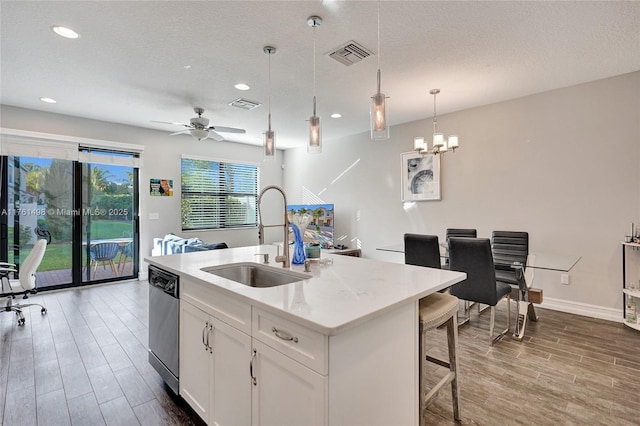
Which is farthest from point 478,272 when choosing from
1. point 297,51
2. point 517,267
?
point 297,51

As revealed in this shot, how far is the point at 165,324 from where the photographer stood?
211 cm

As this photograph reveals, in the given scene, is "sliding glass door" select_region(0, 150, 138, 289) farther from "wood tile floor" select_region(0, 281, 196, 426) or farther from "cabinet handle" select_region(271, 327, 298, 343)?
"cabinet handle" select_region(271, 327, 298, 343)

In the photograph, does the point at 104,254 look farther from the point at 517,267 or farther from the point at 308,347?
the point at 517,267

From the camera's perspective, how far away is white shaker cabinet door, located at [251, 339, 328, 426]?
3.61 ft

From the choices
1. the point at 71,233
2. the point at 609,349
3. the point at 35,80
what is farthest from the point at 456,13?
the point at 71,233

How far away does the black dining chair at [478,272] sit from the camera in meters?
2.84

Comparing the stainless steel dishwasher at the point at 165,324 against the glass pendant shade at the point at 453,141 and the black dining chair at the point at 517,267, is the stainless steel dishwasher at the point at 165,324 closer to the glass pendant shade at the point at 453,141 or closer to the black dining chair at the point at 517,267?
the black dining chair at the point at 517,267

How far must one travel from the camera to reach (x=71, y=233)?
4.89 m

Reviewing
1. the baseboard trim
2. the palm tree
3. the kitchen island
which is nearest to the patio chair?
the palm tree

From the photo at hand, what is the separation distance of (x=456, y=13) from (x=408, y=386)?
8.26ft

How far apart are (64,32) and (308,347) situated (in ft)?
10.4

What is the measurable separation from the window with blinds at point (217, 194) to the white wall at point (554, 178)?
8.46ft

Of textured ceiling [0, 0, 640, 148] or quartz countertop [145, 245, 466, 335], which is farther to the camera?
textured ceiling [0, 0, 640, 148]

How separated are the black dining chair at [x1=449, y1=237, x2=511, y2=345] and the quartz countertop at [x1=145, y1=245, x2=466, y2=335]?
1.23 meters
